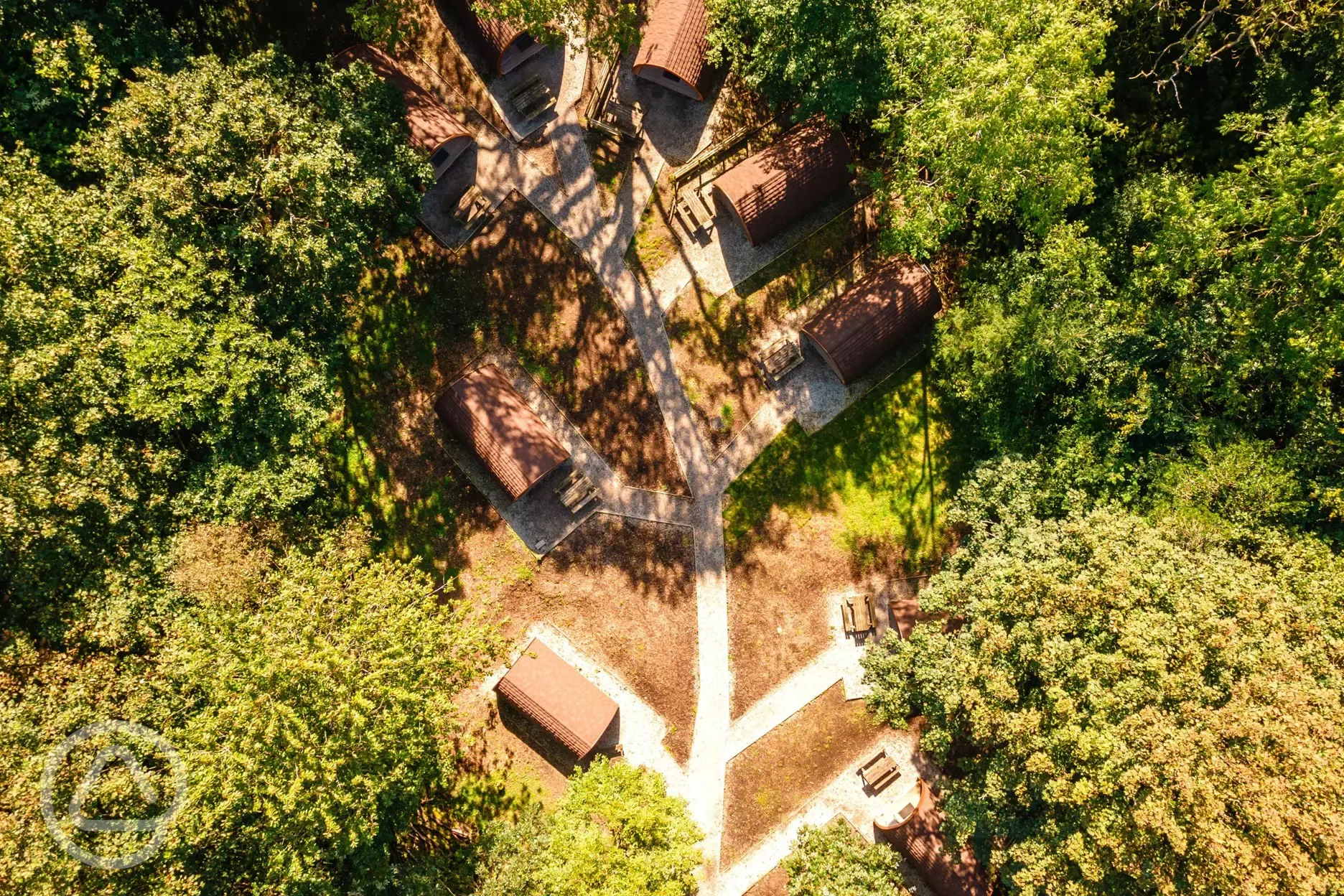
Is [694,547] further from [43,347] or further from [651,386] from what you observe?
[43,347]

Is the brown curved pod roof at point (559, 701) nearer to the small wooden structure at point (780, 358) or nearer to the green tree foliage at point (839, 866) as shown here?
the green tree foliage at point (839, 866)

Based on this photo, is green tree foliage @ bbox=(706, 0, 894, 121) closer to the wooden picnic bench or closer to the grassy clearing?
the wooden picnic bench

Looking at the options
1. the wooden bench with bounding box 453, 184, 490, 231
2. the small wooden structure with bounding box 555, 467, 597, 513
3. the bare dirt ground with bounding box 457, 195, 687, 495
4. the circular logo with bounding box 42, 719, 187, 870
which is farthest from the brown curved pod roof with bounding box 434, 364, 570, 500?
the circular logo with bounding box 42, 719, 187, 870

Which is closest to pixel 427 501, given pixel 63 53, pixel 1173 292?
pixel 63 53

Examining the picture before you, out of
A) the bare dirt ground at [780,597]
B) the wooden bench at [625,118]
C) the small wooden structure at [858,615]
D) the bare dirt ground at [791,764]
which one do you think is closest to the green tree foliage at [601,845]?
the bare dirt ground at [791,764]

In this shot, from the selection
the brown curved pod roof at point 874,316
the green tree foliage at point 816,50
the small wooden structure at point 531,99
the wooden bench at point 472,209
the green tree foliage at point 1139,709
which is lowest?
the green tree foliage at point 1139,709

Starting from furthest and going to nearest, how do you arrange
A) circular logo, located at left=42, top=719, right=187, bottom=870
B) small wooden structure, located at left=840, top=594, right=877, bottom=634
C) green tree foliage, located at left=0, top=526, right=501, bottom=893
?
small wooden structure, located at left=840, top=594, right=877, bottom=634, green tree foliage, located at left=0, top=526, right=501, bottom=893, circular logo, located at left=42, top=719, right=187, bottom=870

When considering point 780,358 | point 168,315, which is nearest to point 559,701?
point 780,358
